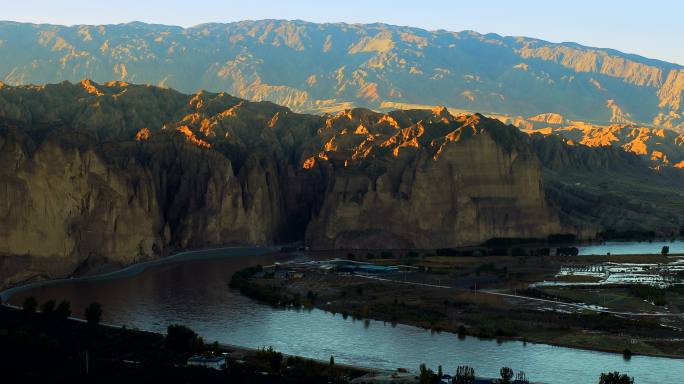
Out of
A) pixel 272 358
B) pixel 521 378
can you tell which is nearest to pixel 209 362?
pixel 272 358

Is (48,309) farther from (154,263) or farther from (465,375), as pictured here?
(154,263)

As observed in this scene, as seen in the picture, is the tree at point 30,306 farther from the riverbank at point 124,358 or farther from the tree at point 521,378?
the tree at point 521,378

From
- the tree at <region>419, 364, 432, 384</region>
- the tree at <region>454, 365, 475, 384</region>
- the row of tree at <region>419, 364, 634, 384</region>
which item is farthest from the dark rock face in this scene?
the tree at <region>419, 364, 432, 384</region>

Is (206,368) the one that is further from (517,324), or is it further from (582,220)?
(582,220)

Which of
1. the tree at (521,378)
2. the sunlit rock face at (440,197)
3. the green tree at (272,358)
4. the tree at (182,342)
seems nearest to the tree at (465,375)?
the tree at (521,378)

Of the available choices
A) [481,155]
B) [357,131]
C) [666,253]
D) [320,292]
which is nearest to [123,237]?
[320,292]

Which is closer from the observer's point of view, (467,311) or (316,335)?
(316,335)
